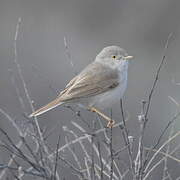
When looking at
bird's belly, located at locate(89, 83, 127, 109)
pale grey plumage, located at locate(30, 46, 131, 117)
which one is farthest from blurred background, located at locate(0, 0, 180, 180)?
bird's belly, located at locate(89, 83, 127, 109)

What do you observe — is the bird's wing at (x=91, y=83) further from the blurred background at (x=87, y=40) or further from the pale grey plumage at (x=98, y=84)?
the blurred background at (x=87, y=40)

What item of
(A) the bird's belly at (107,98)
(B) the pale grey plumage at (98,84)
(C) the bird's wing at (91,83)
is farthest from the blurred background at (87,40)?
(A) the bird's belly at (107,98)

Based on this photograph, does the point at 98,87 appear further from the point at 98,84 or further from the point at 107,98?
the point at 107,98

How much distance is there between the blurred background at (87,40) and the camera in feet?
47.6

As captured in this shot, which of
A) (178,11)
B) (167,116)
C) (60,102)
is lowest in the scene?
(167,116)

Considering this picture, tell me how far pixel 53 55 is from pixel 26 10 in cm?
232

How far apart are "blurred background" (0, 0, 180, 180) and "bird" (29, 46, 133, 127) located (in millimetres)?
5957

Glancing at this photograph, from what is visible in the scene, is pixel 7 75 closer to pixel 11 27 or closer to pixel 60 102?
pixel 11 27

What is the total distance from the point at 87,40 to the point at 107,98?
1051 centimetres

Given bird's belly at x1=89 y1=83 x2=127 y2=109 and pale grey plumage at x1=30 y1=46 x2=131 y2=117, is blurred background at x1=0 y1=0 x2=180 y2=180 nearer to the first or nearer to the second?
pale grey plumage at x1=30 y1=46 x2=131 y2=117

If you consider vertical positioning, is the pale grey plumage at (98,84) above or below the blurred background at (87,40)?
above

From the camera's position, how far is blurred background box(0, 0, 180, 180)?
47.6 feet

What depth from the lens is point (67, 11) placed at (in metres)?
18.7

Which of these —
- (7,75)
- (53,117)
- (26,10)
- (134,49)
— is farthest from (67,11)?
(53,117)
